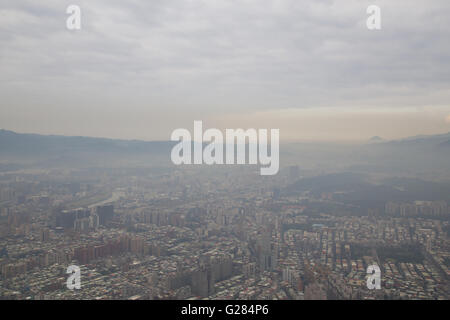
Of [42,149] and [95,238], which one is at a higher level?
[42,149]

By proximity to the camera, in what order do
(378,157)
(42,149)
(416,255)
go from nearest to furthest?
(416,255), (378,157), (42,149)

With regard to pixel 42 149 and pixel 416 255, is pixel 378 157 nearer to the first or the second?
pixel 416 255

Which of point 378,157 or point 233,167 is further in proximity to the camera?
point 233,167

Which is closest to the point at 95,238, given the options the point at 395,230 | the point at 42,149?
the point at 395,230

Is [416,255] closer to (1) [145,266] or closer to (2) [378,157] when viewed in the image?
(1) [145,266]
